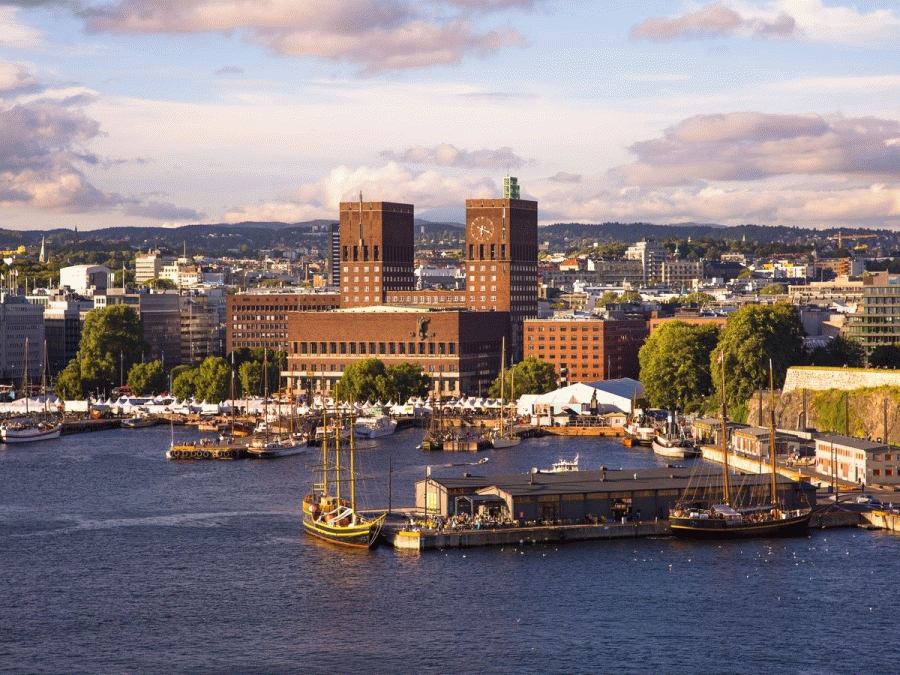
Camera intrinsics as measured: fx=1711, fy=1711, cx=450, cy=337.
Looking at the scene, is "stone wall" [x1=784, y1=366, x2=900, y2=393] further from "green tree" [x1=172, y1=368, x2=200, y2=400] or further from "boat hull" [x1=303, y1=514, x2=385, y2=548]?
"green tree" [x1=172, y1=368, x2=200, y2=400]

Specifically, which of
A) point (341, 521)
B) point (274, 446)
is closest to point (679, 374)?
point (274, 446)

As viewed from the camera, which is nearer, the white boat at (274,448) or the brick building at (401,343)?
the white boat at (274,448)

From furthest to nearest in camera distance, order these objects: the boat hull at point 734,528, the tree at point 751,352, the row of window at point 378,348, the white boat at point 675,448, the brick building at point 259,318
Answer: the brick building at point 259,318
the row of window at point 378,348
the tree at point 751,352
the white boat at point 675,448
the boat hull at point 734,528

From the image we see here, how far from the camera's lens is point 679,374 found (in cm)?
10769

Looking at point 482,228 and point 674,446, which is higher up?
point 482,228

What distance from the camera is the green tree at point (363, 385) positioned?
118500 millimetres

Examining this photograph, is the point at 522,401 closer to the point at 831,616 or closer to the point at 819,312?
the point at 819,312

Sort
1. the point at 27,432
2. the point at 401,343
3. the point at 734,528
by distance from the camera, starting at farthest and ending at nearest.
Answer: the point at 401,343 → the point at 27,432 → the point at 734,528

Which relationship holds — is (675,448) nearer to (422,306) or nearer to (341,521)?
(341,521)

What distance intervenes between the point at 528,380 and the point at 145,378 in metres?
29.9

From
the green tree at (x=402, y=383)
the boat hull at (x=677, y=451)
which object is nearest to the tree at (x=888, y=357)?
the boat hull at (x=677, y=451)

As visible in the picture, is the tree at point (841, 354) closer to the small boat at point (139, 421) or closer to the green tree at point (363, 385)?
the green tree at point (363, 385)

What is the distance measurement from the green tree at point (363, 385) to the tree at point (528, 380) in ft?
28.1

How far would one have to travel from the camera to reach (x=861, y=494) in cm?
6397
